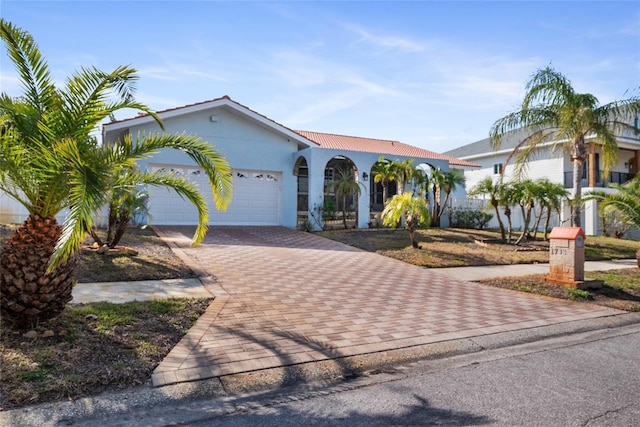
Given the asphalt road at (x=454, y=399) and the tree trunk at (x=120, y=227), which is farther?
the tree trunk at (x=120, y=227)

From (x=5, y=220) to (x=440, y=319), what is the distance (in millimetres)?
12171

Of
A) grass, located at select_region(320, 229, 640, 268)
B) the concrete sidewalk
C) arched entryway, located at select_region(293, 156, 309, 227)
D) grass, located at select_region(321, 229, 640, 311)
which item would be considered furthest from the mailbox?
arched entryway, located at select_region(293, 156, 309, 227)

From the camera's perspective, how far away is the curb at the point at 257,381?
321cm

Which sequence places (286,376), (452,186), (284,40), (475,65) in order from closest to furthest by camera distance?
(286,376)
(284,40)
(475,65)
(452,186)

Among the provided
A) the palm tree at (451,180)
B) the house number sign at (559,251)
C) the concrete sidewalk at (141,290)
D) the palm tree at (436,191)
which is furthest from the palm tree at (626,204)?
the palm tree at (436,191)

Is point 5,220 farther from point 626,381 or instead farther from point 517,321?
point 626,381

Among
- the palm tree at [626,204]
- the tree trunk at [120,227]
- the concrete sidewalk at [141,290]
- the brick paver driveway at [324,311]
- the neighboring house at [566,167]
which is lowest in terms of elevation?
the brick paver driveway at [324,311]

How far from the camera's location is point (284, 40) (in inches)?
348

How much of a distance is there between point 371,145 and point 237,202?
340 inches

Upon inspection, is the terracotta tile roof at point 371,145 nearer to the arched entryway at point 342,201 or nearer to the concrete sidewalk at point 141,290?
the arched entryway at point 342,201

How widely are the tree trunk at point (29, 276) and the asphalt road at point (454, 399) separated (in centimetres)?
194

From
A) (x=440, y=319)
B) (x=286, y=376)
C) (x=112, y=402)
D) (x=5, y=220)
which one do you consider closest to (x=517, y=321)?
(x=440, y=319)

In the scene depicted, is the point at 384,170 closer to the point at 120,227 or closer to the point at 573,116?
the point at 573,116

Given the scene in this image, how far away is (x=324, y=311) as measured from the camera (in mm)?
6297
